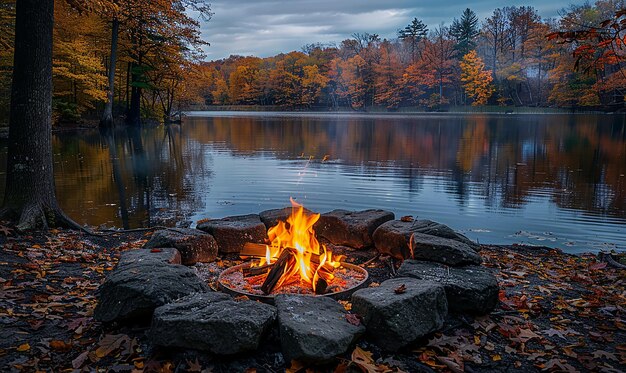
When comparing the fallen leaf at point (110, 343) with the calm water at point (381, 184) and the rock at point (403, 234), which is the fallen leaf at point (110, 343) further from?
the calm water at point (381, 184)

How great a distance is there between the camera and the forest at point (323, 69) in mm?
33481

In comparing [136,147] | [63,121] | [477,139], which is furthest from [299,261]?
[63,121]

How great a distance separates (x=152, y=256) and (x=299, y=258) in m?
1.73

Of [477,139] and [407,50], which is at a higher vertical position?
[407,50]

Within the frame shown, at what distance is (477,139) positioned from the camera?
1170 inches

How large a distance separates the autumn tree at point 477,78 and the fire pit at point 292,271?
243ft

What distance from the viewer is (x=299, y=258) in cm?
529

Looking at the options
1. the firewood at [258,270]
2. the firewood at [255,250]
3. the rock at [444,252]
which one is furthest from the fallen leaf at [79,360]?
the rock at [444,252]

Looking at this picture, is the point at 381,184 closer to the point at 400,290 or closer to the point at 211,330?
the point at 400,290

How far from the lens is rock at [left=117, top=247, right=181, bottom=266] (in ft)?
17.2

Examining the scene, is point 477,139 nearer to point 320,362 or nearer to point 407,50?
point 320,362

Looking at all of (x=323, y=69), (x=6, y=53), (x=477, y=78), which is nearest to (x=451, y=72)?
(x=477, y=78)

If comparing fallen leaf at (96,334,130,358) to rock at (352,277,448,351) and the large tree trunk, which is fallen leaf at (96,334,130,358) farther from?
the large tree trunk

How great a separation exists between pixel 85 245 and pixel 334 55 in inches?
4155
